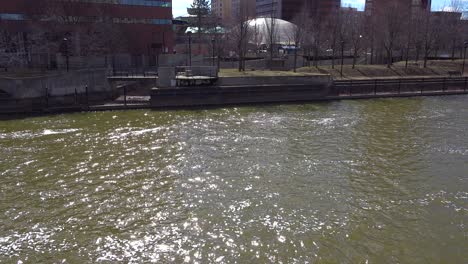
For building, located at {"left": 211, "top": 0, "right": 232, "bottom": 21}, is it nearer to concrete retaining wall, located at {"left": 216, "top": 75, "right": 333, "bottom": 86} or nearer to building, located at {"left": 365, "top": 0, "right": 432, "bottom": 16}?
building, located at {"left": 365, "top": 0, "right": 432, "bottom": 16}

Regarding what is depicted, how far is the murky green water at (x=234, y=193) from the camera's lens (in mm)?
9492

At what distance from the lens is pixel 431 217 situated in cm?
1107

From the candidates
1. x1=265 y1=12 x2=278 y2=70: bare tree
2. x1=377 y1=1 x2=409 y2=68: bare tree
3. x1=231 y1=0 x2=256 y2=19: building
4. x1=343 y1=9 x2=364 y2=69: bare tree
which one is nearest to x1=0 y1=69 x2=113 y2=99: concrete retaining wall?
x1=265 y1=12 x2=278 y2=70: bare tree

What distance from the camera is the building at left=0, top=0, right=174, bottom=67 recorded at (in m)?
46.4

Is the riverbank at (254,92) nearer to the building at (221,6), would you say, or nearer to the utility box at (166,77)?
the utility box at (166,77)

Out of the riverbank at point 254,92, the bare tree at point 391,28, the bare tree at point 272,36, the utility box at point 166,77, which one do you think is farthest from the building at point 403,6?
the utility box at point 166,77

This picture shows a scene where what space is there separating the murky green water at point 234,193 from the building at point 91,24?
26527 millimetres

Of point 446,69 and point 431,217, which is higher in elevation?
point 446,69

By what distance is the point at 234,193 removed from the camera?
1274 cm

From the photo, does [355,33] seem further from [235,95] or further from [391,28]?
[235,95]

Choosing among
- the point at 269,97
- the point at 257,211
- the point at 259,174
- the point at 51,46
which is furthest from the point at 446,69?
the point at 51,46

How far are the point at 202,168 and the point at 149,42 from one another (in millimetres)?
45457

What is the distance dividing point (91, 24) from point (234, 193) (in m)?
45.0

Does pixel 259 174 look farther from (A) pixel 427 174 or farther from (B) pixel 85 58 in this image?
(B) pixel 85 58
